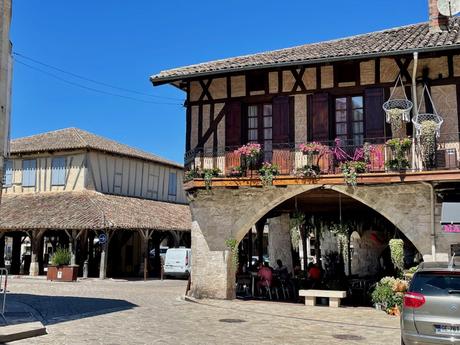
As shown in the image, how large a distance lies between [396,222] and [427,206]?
35.5 inches

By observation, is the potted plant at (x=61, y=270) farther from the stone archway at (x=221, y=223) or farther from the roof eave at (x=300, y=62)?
the roof eave at (x=300, y=62)

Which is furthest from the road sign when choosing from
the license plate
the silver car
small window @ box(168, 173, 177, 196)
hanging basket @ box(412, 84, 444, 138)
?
the license plate

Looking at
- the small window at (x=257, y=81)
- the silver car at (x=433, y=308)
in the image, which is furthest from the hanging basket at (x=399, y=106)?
the silver car at (x=433, y=308)

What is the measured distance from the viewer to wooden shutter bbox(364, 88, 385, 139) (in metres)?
14.8

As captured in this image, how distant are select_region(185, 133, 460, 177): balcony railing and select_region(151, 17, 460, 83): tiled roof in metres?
2.38

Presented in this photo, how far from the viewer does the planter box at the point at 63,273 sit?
25375mm

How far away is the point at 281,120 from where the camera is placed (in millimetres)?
15891

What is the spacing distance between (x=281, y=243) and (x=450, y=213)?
904 cm

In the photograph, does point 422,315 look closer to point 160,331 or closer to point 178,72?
point 160,331

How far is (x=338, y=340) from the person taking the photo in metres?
9.98

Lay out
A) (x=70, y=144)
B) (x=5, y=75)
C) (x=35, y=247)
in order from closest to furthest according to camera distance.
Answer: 1. (x=5, y=75)
2. (x=35, y=247)
3. (x=70, y=144)

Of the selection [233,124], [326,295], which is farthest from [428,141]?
[233,124]

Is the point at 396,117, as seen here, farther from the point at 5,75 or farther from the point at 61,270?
the point at 61,270

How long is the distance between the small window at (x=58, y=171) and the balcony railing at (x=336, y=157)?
1558 centimetres
